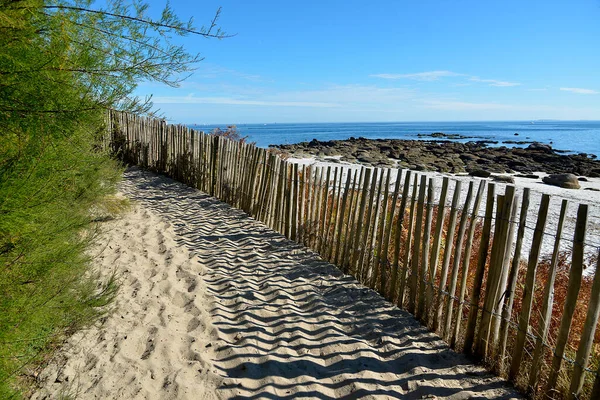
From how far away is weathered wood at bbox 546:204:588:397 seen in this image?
2.41 metres

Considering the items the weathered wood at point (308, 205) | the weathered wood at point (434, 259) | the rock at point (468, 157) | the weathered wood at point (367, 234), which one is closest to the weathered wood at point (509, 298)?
the weathered wood at point (434, 259)

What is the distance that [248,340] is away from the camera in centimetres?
334

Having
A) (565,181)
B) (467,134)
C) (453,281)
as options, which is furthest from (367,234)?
(467,134)

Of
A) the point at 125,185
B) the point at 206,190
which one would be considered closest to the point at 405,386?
the point at 206,190

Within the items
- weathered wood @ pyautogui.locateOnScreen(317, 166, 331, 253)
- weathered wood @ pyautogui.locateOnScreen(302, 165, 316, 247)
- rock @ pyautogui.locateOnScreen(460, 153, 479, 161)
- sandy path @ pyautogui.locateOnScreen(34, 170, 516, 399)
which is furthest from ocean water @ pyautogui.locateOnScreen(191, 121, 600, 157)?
rock @ pyautogui.locateOnScreen(460, 153, 479, 161)

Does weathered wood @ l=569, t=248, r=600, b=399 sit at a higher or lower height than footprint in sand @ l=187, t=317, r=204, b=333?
higher

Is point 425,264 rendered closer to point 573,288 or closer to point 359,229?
point 359,229

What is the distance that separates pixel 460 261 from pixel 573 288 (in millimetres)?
2464

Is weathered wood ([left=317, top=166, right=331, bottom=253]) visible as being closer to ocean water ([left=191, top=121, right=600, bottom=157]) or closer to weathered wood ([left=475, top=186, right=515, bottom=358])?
weathered wood ([left=475, top=186, right=515, bottom=358])

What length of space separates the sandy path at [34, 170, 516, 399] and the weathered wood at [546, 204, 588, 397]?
0.39 m

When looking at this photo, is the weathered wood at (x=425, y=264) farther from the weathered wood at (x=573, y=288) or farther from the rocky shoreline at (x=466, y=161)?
the rocky shoreline at (x=466, y=161)

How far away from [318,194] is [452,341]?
104 inches

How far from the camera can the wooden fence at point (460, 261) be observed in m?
2.54

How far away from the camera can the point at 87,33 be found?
2.54m
